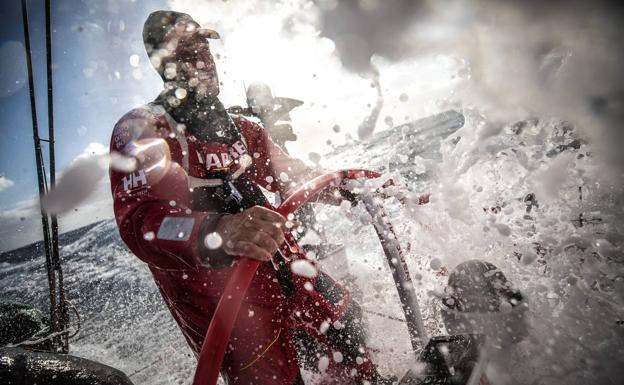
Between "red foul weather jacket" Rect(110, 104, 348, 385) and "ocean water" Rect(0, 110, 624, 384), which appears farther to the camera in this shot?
"ocean water" Rect(0, 110, 624, 384)

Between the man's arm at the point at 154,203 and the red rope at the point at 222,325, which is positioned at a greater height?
the man's arm at the point at 154,203

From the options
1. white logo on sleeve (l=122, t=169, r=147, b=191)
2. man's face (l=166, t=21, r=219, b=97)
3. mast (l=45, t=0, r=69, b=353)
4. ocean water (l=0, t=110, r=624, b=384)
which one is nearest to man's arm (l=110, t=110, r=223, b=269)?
white logo on sleeve (l=122, t=169, r=147, b=191)

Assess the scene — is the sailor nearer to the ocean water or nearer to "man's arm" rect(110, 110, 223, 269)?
"man's arm" rect(110, 110, 223, 269)

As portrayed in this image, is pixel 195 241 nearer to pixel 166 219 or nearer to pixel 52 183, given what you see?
pixel 166 219

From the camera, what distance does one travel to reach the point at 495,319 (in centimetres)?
229

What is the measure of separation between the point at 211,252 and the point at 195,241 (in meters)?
0.09

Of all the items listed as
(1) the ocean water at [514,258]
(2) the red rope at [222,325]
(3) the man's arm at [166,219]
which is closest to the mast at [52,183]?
(1) the ocean water at [514,258]

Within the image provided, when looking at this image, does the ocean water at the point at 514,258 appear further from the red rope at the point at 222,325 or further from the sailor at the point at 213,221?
the red rope at the point at 222,325

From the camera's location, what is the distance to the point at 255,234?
124 cm

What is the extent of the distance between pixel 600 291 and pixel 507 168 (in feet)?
9.58

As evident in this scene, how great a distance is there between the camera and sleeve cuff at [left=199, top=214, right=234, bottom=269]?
1.31 meters

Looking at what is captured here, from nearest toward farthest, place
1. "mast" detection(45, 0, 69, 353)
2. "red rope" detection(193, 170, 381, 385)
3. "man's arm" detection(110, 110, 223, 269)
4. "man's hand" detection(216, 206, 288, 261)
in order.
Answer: "red rope" detection(193, 170, 381, 385) < "man's hand" detection(216, 206, 288, 261) < "man's arm" detection(110, 110, 223, 269) < "mast" detection(45, 0, 69, 353)

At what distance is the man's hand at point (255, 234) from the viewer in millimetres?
1229

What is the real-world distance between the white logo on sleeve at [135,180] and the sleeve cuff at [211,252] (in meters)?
0.57
